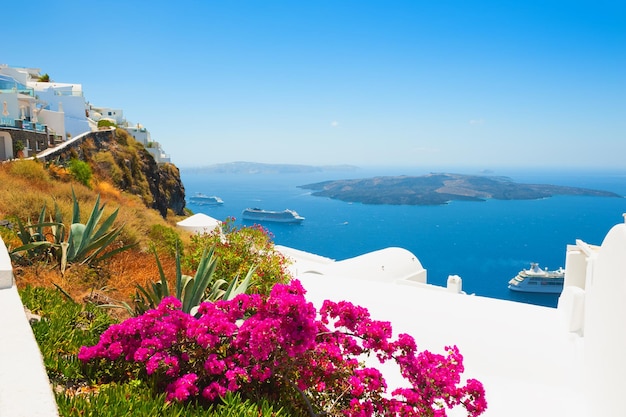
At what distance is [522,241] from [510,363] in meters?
73.4

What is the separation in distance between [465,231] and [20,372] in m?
83.1

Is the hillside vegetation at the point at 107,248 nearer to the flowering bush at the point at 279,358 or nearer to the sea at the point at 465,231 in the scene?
the flowering bush at the point at 279,358

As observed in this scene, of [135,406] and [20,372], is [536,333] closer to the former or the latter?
[135,406]

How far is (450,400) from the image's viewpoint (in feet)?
9.45

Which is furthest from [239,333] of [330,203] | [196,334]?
[330,203]

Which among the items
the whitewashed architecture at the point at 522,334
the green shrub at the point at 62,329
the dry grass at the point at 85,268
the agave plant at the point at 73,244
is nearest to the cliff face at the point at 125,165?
the dry grass at the point at 85,268

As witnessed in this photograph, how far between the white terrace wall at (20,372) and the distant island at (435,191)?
110440 mm

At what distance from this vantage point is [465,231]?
3137 inches

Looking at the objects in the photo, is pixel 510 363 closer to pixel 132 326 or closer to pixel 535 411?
pixel 535 411

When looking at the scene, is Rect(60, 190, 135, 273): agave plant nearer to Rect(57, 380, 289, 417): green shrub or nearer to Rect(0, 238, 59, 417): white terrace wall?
Rect(0, 238, 59, 417): white terrace wall

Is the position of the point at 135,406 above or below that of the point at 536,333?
above

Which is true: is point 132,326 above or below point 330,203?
above

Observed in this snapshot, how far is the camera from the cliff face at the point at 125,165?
21.5 metres

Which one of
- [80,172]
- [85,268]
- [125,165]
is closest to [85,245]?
[85,268]
